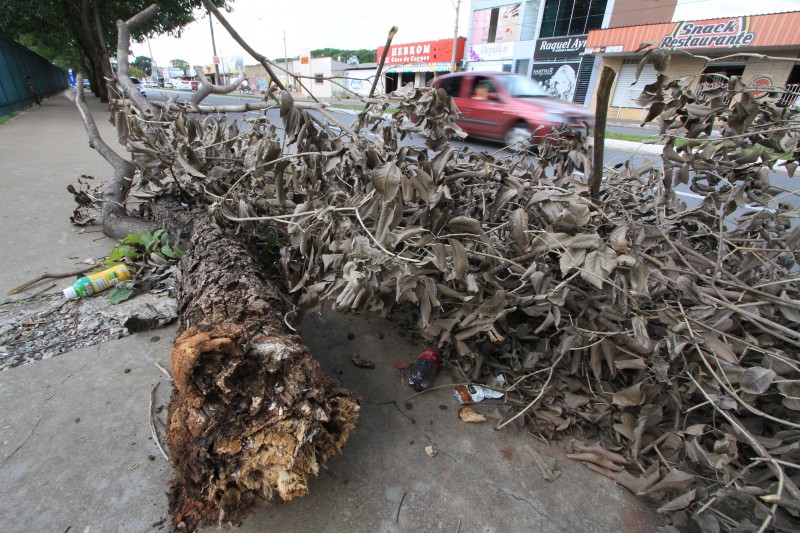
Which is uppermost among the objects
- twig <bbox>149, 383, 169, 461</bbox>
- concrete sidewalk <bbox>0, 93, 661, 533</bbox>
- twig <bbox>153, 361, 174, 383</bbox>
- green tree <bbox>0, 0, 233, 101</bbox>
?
green tree <bbox>0, 0, 233, 101</bbox>

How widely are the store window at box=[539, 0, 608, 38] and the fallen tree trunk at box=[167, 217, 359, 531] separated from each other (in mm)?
25152

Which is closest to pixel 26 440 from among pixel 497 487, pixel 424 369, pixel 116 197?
pixel 424 369

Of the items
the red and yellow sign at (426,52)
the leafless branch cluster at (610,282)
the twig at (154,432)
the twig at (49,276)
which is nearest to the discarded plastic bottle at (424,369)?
the leafless branch cluster at (610,282)

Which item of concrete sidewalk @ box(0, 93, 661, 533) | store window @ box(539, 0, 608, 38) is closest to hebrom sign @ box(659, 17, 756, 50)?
store window @ box(539, 0, 608, 38)

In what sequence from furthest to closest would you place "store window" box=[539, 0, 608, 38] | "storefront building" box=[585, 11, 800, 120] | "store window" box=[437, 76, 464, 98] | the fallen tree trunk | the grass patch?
"store window" box=[539, 0, 608, 38] → "storefront building" box=[585, 11, 800, 120] → the grass patch → "store window" box=[437, 76, 464, 98] → the fallen tree trunk

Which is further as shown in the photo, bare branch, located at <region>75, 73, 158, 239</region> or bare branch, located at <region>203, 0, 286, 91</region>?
bare branch, located at <region>75, 73, 158, 239</region>

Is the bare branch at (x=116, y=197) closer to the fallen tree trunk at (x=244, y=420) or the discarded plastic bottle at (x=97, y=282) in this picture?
the discarded plastic bottle at (x=97, y=282)

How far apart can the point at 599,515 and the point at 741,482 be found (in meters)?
0.48

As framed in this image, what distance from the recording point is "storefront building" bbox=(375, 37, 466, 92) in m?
25.6

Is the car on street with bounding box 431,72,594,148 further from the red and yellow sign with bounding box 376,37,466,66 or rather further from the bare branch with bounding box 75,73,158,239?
the red and yellow sign with bounding box 376,37,466,66

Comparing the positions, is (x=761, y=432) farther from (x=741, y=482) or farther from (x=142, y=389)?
(x=142, y=389)

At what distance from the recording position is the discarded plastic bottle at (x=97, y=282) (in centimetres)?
263

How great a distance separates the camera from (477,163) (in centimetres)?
222

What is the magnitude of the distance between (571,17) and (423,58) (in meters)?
10.0
